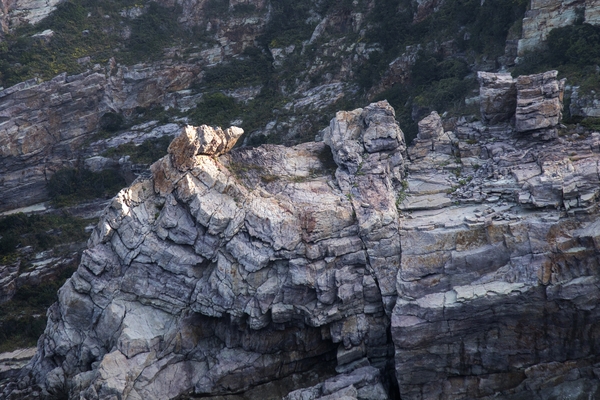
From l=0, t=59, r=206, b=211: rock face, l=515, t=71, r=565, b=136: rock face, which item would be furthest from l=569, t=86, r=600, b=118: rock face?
l=0, t=59, r=206, b=211: rock face

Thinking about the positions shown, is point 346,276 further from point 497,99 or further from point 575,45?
point 575,45

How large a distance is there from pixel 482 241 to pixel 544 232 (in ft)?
6.53

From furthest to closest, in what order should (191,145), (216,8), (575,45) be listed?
(216,8)
(575,45)
(191,145)

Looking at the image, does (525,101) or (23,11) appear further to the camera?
(23,11)

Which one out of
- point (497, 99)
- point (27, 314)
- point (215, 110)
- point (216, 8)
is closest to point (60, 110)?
point (215, 110)

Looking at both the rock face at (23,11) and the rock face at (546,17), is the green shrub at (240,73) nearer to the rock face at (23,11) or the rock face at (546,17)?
the rock face at (23,11)

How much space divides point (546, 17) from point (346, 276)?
79.4ft

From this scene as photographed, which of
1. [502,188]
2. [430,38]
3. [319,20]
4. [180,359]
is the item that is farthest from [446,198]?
[319,20]

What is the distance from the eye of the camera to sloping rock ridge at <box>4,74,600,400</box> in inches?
859

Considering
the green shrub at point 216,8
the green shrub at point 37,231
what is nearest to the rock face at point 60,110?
the green shrub at point 37,231

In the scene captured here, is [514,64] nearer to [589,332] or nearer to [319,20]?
[319,20]

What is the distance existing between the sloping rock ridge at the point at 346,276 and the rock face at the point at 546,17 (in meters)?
14.0

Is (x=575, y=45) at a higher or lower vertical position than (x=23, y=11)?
Answer: lower

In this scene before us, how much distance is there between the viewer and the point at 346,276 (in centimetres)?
2334
